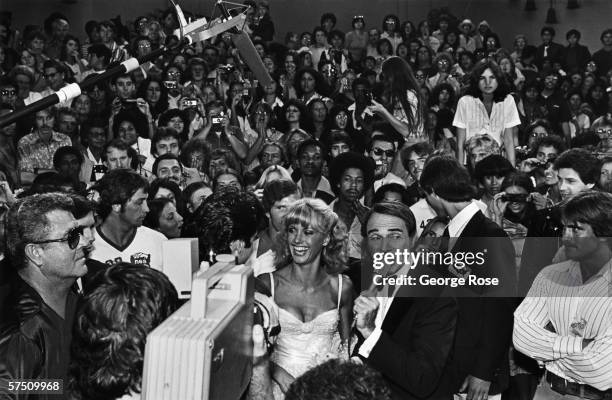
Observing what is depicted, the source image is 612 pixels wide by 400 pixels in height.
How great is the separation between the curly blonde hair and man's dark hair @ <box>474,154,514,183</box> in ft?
6.72

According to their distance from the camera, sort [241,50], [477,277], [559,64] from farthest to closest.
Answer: [559,64] → [477,277] → [241,50]

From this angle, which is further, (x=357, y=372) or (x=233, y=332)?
(x=357, y=372)

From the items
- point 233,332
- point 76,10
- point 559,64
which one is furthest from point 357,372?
point 76,10

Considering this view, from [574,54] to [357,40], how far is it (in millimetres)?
3386

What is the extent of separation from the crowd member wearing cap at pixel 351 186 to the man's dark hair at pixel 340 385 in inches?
124

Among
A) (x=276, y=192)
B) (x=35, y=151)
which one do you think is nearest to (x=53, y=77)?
(x=35, y=151)

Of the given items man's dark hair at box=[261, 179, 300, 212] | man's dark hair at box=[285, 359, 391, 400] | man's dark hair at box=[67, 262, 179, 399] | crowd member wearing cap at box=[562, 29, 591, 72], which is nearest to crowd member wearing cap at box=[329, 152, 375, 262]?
man's dark hair at box=[261, 179, 300, 212]

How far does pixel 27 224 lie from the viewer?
2441 millimetres

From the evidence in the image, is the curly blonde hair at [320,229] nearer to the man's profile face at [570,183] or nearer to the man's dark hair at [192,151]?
the man's profile face at [570,183]

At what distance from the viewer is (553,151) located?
584 centimetres

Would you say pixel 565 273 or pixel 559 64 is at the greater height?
pixel 559 64

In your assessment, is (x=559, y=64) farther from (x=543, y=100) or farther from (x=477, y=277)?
(x=477, y=277)

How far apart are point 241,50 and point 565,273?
64.1 inches

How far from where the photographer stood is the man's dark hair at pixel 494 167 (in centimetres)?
482
